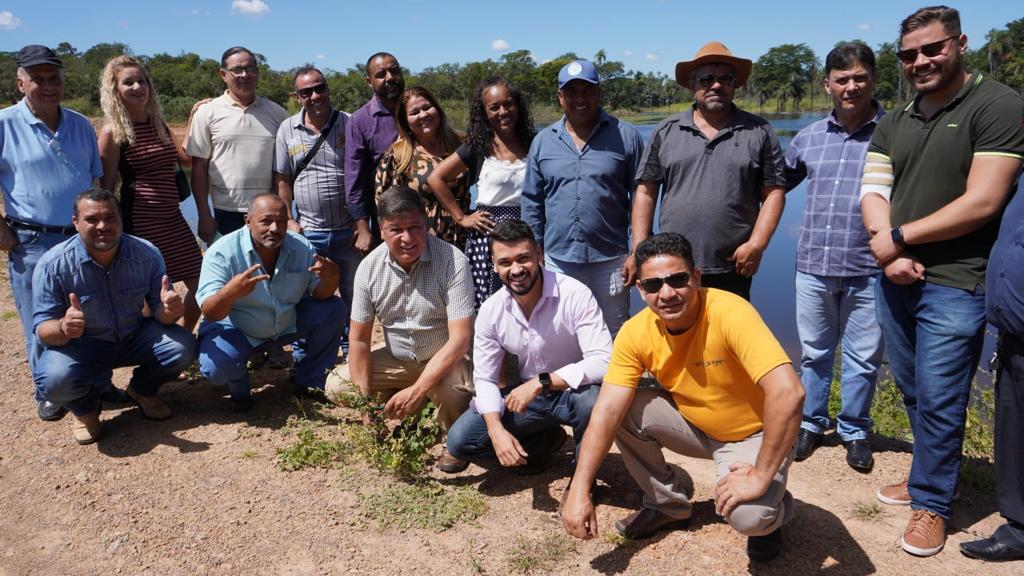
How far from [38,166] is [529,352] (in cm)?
335

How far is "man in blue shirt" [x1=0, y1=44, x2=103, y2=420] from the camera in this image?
14.6ft

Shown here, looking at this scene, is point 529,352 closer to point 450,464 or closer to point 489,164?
point 450,464

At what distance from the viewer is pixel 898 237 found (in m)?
3.26

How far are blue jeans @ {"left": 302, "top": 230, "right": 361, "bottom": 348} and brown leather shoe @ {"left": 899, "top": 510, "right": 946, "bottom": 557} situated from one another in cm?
372

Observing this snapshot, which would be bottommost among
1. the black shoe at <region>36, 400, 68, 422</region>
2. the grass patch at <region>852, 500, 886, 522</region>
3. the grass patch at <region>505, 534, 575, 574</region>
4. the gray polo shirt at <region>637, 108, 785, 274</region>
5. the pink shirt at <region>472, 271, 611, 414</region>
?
the grass patch at <region>852, 500, 886, 522</region>

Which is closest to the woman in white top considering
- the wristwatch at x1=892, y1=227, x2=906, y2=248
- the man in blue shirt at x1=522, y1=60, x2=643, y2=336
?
the man in blue shirt at x1=522, y1=60, x2=643, y2=336

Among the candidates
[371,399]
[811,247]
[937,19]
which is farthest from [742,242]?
[371,399]

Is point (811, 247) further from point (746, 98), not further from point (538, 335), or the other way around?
point (746, 98)

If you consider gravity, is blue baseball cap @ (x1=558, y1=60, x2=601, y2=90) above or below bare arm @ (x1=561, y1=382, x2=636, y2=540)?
above

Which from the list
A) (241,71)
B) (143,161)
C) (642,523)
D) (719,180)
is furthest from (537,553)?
(241,71)

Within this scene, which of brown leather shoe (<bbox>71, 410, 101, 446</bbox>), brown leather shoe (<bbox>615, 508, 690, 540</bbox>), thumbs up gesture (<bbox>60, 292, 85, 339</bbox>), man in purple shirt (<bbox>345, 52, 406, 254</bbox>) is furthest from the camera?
man in purple shirt (<bbox>345, 52, 406, 254</bbox>)

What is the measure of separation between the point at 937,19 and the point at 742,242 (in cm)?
136

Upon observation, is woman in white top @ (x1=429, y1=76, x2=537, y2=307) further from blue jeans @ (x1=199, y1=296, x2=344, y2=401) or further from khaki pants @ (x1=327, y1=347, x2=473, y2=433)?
blue jeans @ (x1=199, y1=296, x2=344, y2=401)

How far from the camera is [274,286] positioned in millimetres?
→ 4656
